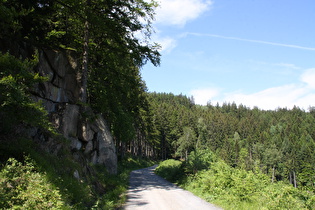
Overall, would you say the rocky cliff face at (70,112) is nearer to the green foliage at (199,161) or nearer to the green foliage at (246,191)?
the green foliage at (199,161)

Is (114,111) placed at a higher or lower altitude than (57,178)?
higher

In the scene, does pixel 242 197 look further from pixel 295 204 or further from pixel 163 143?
pixel 163 143

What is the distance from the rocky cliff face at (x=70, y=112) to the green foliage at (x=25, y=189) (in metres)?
3.38

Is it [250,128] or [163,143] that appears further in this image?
[250,128]

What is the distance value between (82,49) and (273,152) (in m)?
102

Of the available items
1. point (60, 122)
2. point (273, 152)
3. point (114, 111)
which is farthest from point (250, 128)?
point (60, 122)

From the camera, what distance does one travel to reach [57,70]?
12.8 meters

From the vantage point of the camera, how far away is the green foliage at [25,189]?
15.9ft

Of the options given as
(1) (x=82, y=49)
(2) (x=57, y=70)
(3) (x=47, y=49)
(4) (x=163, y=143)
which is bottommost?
(4) (x=163, y=143)

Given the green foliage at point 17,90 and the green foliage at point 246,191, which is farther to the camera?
the green foliage at point 246,191

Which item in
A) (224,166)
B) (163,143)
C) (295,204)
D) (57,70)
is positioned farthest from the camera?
(163,143)

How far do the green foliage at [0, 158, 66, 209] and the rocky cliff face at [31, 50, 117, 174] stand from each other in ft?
11.1

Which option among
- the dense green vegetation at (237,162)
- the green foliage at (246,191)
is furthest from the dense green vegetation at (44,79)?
the dense green vegetation at (237,162)

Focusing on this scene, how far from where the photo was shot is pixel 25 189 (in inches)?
213
